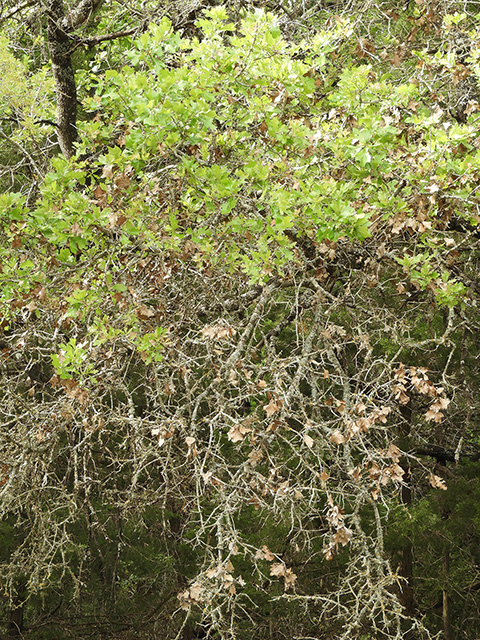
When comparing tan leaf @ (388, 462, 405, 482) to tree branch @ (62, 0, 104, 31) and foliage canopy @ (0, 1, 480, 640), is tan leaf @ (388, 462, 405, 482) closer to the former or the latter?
foliage canopy @ (0, 1, 480, 640)

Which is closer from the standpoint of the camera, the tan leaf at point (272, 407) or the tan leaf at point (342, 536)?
the tan leaf at point (342, 536)

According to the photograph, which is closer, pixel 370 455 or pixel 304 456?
pixel 370 455

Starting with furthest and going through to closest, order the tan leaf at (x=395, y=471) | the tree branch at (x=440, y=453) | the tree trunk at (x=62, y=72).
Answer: the tree branch at (x=440, y=453), the tree trunk at (x=62, y=72), the tan leaf at (x=395, y=471)

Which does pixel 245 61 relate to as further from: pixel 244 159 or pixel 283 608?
pixel 283 608

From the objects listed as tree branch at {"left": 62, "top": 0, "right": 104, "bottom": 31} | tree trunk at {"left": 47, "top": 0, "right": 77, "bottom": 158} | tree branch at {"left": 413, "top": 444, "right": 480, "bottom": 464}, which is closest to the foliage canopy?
tree branch at {"left": 62, "top": 0, "right": 104, "bottom": 31}

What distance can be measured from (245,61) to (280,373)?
155 centimetres

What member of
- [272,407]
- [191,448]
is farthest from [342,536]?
[191,448]

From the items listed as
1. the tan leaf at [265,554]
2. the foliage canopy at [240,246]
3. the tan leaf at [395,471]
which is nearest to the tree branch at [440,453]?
the foliage canopy at [240,246]

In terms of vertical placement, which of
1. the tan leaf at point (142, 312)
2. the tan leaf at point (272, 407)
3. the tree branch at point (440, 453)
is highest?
the tan leaf at point (142, 312)

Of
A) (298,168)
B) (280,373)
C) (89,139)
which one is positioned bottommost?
(280,373)

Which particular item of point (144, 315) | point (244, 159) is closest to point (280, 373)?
point (144, 315)

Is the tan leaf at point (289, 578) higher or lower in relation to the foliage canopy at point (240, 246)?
lower

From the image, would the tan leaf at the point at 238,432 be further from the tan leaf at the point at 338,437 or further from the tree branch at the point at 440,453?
the tree branch at the point at 440,453

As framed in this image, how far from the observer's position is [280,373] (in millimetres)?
3516
